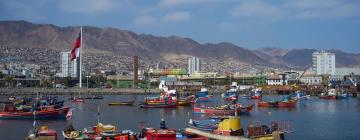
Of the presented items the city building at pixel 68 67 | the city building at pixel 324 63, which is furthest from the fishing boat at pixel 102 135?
the city building at pixel 324 63

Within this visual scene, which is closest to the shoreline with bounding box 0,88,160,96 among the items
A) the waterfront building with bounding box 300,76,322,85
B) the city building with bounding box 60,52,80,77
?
the waterfront building with bounding box 300,76,322,85

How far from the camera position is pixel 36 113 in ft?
140

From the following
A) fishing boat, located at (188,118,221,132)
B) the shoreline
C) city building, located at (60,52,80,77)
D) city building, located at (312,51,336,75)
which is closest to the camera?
fishing boat, located at (188,118,221,132)

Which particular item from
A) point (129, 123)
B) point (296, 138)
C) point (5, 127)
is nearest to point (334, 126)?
→ point (296, 138)

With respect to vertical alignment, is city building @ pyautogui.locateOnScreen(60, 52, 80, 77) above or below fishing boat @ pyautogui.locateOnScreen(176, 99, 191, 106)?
above

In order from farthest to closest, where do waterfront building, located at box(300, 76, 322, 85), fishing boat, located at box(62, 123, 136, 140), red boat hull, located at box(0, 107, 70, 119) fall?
waterfront building, located at box(300, 76, 322, 85), red boat hull, located at box(0, 107, 70, 119), fishing boat, located at box(62, 123, 136, 140)

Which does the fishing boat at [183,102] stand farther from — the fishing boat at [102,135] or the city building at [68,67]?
the city building at [68,67]

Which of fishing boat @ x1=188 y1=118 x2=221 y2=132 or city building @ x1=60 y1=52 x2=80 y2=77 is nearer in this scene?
fishing boat @ x1=188 y1=118 x2=221 y2=132

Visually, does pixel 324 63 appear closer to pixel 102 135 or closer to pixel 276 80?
pixel 276 80

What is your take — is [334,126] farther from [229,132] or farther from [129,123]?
[229,132]

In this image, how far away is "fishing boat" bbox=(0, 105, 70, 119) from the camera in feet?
140

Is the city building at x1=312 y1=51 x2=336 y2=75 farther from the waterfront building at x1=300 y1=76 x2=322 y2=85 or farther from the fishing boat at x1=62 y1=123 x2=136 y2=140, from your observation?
the fishing boat at x1=62 y1=123 x2=136 y2=140

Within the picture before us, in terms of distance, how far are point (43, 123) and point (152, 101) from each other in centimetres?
2262

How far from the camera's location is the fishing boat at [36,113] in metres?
42.5
